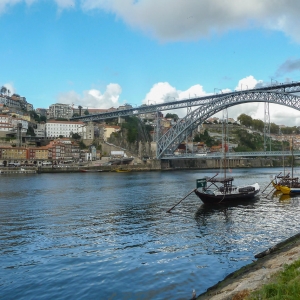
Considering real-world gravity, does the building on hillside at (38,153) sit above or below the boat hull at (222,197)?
above

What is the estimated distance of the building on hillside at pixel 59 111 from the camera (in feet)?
398

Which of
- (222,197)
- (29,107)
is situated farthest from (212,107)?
(29,107)

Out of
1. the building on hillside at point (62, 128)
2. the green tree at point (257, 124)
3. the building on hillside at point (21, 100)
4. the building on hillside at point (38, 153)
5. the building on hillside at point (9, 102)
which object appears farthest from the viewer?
the green tree at point (257, 124)

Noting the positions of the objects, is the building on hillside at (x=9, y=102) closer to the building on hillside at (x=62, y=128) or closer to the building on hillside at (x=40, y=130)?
the building on hillside at (x=40, y=130)

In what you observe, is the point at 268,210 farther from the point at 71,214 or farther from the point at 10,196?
the point at 10,196

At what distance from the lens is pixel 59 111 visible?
12244cm

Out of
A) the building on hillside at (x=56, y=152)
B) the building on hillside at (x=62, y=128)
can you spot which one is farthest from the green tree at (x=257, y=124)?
the building on hillside at (x=56, y=152)

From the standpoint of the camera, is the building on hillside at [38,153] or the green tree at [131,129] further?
the green tree at [131,129]

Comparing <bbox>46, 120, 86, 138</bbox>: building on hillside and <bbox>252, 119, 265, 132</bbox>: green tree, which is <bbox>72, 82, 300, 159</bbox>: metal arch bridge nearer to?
<bbox>46, 120, 86, 138</bbox>: building on hillside

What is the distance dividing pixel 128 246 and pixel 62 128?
87.1 meters

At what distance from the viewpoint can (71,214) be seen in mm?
18031

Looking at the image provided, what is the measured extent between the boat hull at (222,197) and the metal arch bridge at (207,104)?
2554 cm

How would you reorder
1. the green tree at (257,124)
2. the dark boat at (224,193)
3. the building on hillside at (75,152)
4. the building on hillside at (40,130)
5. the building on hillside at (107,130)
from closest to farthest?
the dark boat at (224,193), the building on hillside at (75,152), the building on hillside at (107,130), the building on hillside at (40,130), the green tree at (257,124)

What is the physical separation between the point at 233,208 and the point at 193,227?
621 cm
